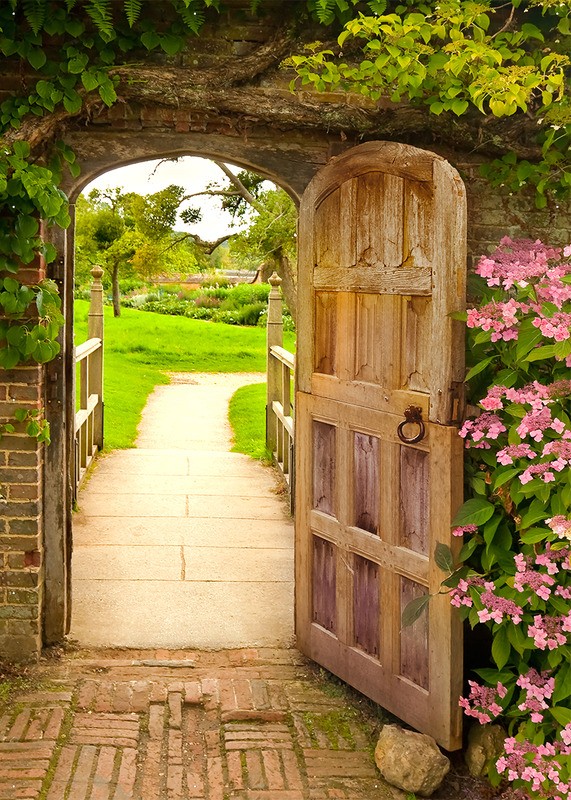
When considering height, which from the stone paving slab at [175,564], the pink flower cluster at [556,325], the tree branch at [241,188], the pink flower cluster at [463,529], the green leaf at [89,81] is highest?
the tree branch at [241,188]

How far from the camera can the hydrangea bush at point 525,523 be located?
10.2ft

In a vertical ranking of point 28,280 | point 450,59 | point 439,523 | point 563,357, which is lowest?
point 439,523

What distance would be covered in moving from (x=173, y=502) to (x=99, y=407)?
90.3 inches

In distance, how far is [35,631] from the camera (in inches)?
171

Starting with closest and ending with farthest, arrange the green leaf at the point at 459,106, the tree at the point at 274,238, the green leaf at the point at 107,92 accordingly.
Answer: the green leaf at the point at 459,106
the green leaf at the point at 107,92
the tree at the point at 274,238

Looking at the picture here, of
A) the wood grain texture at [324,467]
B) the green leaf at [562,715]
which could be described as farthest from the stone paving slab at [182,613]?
the green leaf at [562,715]

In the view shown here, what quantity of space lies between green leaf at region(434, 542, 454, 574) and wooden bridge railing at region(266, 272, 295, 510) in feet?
15.0

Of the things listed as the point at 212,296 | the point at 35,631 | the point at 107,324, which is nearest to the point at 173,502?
the point at 35,631

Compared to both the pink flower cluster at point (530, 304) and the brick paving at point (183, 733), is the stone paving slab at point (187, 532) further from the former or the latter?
the pink flower cluster at point (530, 304)

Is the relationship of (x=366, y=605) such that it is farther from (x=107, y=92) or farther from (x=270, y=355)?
(x=270, y=355)

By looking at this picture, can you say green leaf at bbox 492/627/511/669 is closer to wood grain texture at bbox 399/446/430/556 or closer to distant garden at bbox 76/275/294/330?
wood grain texture at bbox 399/446/430/556

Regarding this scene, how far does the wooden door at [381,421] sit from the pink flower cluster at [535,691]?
0.34m

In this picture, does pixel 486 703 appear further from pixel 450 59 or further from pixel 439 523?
pixel 450 59

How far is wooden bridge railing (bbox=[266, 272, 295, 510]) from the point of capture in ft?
27.7
